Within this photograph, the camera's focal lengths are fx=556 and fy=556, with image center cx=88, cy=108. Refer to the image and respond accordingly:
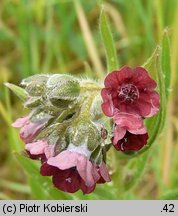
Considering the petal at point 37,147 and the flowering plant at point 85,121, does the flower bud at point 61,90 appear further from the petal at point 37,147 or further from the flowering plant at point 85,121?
the petal at point 37,147

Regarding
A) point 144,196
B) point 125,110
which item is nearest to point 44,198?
point 144,196

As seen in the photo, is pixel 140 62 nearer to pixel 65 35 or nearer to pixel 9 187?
pixel 65 35

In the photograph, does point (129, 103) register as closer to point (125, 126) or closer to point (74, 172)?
point (125, 126)

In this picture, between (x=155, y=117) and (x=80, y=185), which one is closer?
(x=80, y=185)

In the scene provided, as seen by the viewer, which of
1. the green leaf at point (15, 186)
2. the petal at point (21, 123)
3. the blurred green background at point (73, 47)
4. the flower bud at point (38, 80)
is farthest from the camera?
the blurred green background at point (73, 47)

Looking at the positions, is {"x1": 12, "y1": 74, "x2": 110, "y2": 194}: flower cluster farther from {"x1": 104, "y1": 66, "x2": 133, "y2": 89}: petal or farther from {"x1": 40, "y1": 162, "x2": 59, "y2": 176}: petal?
{"x1": 104, "y1": 66, "x2": 133, "y2": 89}: petal

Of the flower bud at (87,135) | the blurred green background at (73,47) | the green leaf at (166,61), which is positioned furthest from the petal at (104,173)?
the blurred green background at (73,47)
